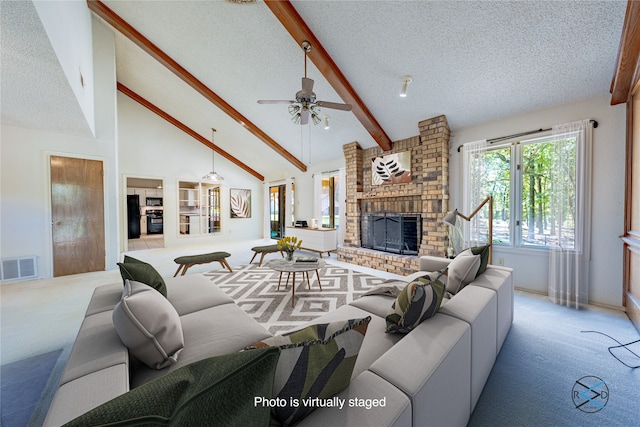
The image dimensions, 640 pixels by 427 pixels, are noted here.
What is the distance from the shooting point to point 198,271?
428cm

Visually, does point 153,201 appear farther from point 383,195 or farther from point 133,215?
point 383,195

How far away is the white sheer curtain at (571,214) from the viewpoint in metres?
2.74

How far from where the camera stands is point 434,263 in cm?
264

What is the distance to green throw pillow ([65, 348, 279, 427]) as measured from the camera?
16.6 inches

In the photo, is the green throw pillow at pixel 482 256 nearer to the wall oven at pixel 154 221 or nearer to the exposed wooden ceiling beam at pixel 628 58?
the exposed wooden ceiling beam at pixel 628 58

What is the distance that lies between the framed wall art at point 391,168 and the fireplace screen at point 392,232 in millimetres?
652

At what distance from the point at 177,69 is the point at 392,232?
505 centimetres

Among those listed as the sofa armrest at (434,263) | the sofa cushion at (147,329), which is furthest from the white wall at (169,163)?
the sofa cushion at (147,329)

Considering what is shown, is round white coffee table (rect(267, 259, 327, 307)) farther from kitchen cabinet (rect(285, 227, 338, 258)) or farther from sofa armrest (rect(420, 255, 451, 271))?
kitchen cabinet (rect(285, 227, 338, 258))

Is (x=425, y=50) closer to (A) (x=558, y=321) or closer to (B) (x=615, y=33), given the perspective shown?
(B) (x=615, y=33)

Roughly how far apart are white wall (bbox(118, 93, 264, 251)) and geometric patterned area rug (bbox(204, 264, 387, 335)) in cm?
303

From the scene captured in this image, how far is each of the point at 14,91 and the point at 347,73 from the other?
3.83 m

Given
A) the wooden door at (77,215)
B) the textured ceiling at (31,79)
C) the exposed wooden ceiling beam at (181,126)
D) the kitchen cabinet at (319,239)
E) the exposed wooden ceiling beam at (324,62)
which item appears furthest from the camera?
the exposed wooden ceiling beam at (181,126)

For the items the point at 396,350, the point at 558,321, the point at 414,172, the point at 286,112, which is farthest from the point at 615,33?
the point at 286,112
